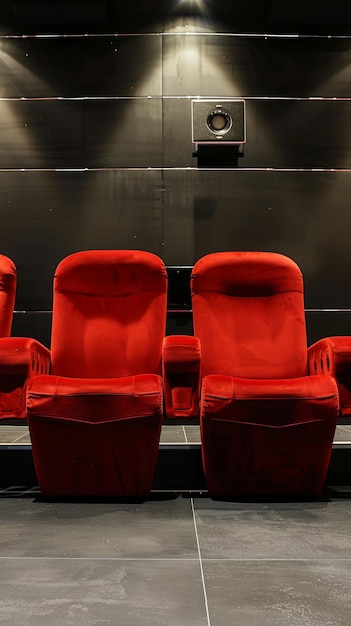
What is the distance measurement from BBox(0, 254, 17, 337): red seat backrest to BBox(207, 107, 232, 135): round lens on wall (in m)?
1.60

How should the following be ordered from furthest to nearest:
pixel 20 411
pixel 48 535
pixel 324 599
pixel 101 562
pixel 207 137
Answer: pixel 207 137
pixel 20 411
pixel 48 535
pixel 101 562
pixel 324 599

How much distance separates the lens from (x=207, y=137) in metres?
3.72

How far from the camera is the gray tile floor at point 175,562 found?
132cm

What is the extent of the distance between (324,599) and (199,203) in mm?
2773

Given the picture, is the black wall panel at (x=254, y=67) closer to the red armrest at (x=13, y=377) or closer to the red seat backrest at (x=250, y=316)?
the red seat backrest at (x=250, y=316)

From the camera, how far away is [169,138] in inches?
151

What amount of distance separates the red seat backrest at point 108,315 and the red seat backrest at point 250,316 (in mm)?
204

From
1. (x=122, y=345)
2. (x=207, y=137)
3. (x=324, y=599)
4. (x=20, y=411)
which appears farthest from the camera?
(x=207, y=137)

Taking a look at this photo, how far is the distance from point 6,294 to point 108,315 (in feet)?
1.62

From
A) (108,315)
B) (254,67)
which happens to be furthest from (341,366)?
(254,67)

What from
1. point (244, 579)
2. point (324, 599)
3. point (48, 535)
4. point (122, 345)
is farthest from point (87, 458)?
point (324, 599)

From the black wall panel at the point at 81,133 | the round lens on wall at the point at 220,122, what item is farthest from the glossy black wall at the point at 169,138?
the round lens on wall at the point at 220,122

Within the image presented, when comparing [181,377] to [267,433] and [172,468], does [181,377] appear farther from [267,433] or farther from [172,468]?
[172,468]

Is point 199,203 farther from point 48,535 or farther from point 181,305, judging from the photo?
point 48,535
